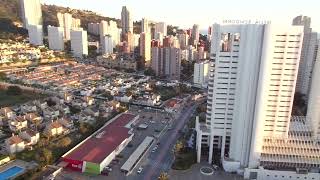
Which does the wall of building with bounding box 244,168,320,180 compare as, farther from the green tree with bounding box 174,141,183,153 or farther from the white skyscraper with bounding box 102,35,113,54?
the white skyscraper with bounding box 102,35,113,54

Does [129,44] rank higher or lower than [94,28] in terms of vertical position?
lower

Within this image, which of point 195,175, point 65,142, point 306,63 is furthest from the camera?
point 306,63

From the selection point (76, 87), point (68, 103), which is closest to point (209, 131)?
point (68, 103)

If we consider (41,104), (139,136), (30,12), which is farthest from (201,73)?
(30,12)

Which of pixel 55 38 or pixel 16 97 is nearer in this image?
pixel 16 97

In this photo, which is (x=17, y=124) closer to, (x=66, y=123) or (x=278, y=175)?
(x=66, y=123)
